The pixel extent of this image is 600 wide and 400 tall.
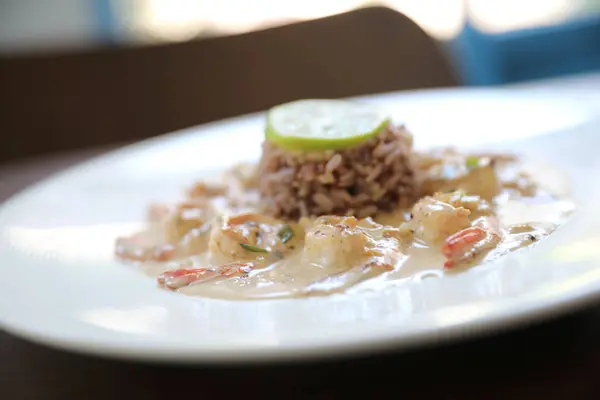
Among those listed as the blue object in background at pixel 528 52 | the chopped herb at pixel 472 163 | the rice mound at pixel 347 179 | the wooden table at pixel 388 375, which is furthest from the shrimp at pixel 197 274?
the blue object in background at pixel 528 52

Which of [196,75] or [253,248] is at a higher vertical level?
[253,248]

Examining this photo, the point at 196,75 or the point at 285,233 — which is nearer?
the point at 285,233

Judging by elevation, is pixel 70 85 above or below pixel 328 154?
below

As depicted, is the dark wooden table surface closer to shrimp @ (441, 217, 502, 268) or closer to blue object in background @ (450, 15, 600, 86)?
shrimp @ (441, 217, 502, 268)

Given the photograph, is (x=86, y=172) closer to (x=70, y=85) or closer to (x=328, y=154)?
(x=328, y=154)

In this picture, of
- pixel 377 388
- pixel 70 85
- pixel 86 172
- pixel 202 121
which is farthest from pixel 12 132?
pixel 377 388

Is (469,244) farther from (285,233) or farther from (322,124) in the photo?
(322,124)

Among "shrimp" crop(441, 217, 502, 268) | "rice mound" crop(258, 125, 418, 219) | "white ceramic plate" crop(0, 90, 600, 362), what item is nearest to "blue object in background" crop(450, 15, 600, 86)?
"white ceramic plate" crop(0, 90, 600, 362)

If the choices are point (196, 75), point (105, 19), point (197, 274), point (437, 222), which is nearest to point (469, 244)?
point (437, 222)
